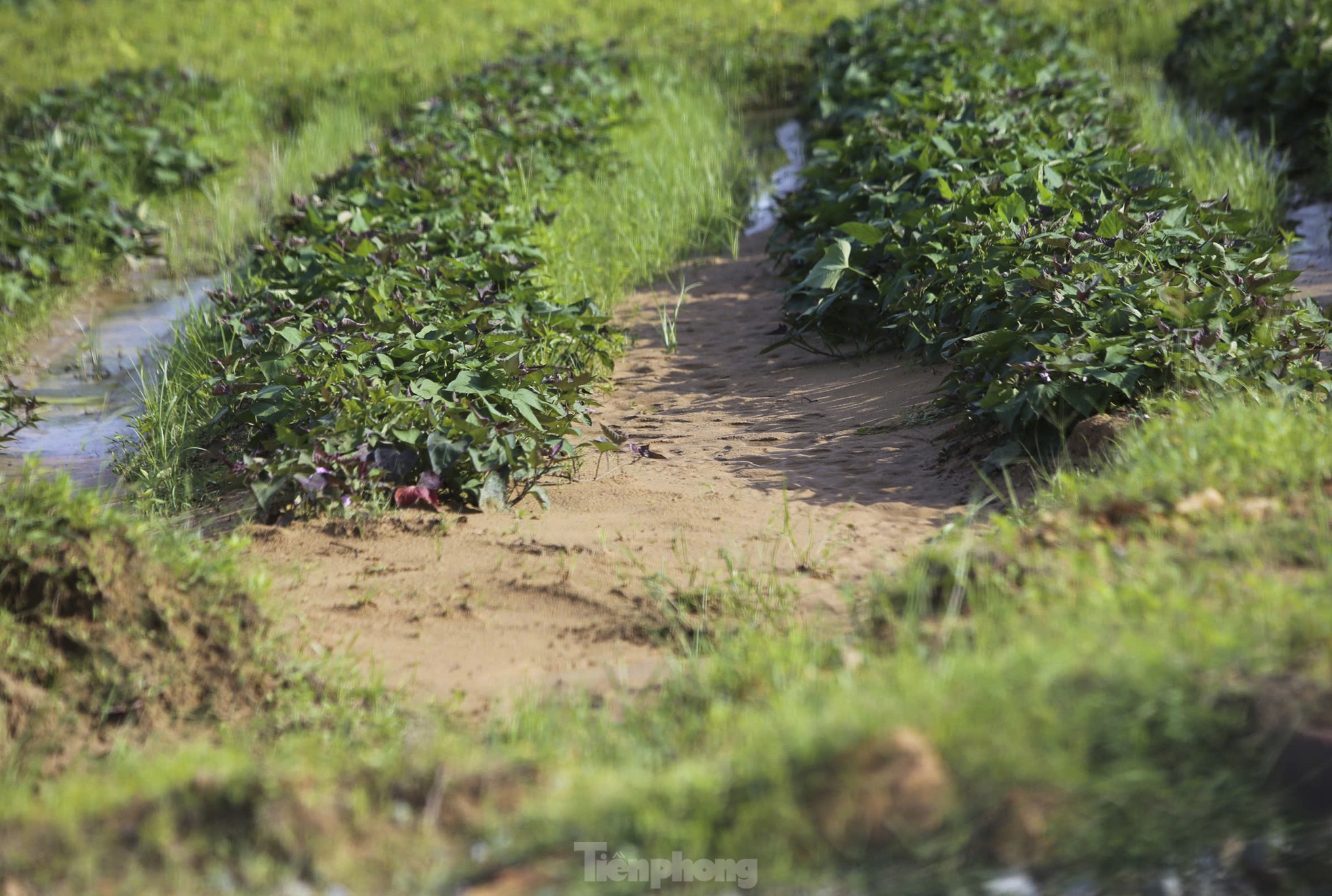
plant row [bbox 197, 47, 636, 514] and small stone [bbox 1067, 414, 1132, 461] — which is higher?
plant row [bbox 197, 47, 636, 514]

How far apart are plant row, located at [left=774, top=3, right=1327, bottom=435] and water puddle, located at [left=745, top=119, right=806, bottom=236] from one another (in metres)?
0.75

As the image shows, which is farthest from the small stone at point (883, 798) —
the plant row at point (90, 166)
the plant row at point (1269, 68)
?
the plant row at point (1269, 68)

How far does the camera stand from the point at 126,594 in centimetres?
308

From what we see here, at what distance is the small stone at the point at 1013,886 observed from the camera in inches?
84.1

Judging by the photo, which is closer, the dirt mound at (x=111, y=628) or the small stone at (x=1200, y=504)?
the small stone at (x=1200, y=504)

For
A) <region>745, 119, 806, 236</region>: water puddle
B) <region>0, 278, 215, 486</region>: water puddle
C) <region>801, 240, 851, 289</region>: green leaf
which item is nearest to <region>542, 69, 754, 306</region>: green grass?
<region>745, 119, 806, 236</region>: water puddle

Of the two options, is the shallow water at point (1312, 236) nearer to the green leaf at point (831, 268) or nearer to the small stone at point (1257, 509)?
the green leaf at point (831, 268)

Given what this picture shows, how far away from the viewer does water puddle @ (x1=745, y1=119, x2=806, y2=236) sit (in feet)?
25.7

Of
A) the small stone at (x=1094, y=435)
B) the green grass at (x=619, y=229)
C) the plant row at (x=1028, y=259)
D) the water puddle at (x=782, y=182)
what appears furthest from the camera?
the water puddle at (x=782, y=182)

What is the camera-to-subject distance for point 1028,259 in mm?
4461

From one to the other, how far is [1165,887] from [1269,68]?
25.4 feet

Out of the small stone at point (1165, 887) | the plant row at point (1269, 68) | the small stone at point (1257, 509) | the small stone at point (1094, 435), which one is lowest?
the small stone at point (1165, 887)

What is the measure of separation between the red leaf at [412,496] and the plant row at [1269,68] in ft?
19.1

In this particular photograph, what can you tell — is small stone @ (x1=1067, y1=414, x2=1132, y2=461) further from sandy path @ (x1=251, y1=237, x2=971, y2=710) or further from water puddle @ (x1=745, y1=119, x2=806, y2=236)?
water puddle @ (x1=745, y1=119, x2=806, y2=236)
